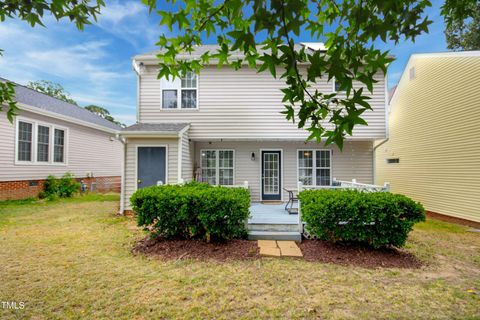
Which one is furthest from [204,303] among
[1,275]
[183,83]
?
[183,83]

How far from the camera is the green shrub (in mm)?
11233

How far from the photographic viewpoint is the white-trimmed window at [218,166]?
9.60 m

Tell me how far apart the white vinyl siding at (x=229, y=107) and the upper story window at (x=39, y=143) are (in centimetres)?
596

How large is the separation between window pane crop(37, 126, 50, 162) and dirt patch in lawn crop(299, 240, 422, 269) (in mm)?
12611

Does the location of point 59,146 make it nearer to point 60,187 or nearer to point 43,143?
point 43,143

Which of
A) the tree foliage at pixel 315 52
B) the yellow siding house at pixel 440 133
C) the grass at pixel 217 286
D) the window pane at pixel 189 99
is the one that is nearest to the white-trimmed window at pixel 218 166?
the window pane at pixel 189 99

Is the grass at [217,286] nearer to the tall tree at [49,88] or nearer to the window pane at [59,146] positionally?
the window pane at [59,146]

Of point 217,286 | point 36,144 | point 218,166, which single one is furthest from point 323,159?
point 36,144

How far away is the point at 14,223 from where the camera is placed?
690cm

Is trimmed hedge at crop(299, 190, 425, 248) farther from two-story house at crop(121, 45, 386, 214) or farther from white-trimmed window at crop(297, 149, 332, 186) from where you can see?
white-trimmed window at crop(297, 149, 332, 186)

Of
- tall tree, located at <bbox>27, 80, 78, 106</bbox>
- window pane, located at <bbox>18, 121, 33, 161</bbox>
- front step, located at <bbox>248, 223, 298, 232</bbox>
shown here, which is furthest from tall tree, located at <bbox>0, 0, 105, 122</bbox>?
tall tree, located at <bbox>27, 80, 78, 106</bbox>

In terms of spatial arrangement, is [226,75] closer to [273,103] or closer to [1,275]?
[273,103]

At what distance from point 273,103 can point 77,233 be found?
7343 mm

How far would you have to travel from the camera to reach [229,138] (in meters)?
8.94
